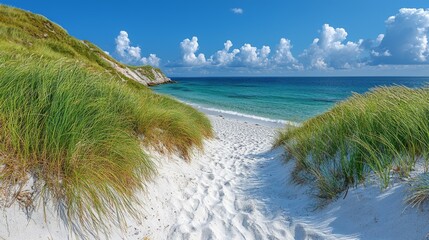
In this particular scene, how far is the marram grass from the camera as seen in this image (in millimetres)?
2654

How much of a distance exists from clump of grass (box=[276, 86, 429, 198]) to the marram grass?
2892mm

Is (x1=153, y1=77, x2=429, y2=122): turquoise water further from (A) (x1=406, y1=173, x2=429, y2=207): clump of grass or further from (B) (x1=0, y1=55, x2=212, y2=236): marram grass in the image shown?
(B) (x1=0, y1=55, x2=212, y2=236): marram grass

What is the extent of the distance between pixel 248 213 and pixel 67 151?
265 centimetres

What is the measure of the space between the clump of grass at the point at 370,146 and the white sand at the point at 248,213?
11.3 inches

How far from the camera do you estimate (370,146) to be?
3.77 m

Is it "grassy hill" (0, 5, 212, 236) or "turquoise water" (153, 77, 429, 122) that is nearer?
"grassy hill" (0, 5, 212, 236)

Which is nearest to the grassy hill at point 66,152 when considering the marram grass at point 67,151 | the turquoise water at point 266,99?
the marram grass at point 67,151

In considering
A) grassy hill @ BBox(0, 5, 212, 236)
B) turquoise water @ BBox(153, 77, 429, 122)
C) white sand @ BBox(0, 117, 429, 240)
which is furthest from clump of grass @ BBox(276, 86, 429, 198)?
grassy hill @ BBox(0, 5, 212, 236)

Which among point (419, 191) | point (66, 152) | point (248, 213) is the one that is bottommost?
point (248, 213)

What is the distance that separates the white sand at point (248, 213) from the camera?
257 cm

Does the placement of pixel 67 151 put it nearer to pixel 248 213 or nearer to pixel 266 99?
pixel 248 213

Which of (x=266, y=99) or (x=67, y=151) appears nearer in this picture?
(x=67, y=151)

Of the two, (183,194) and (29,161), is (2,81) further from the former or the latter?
(183,194)

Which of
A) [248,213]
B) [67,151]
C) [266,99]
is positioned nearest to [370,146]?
[248,213]
